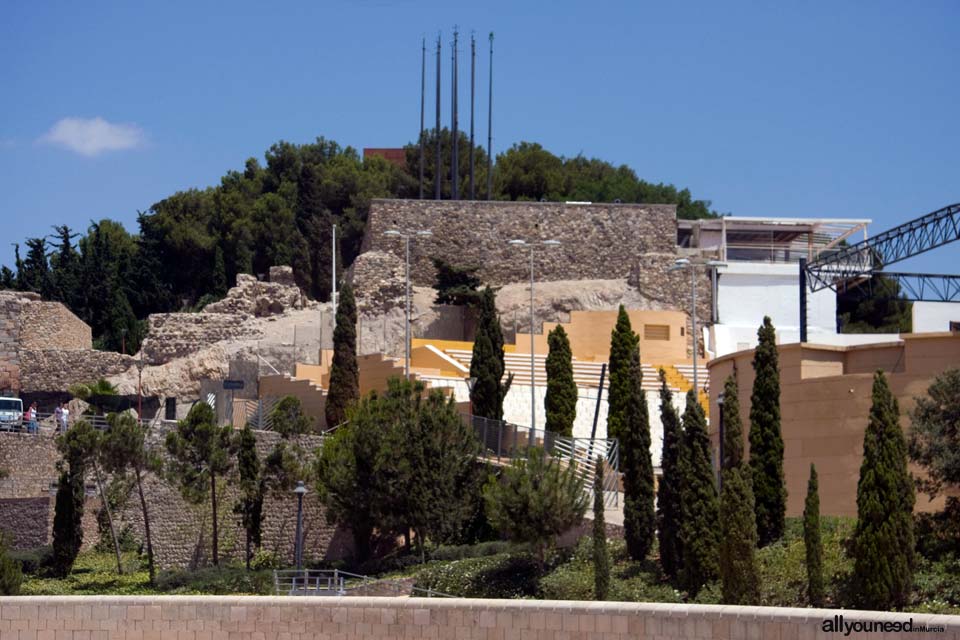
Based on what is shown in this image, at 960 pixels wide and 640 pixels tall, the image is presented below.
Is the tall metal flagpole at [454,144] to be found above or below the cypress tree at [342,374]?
above

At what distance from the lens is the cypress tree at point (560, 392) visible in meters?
39.3

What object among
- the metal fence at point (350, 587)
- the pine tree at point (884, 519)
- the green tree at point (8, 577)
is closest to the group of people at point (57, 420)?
the green tree at point (8, 577)

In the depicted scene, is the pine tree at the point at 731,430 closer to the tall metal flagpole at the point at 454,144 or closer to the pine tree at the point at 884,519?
the pine tree at the point at 884,519

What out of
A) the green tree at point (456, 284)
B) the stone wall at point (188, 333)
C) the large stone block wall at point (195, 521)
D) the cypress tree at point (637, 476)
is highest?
the green tree at point (456, 284)

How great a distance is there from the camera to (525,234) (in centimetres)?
6156

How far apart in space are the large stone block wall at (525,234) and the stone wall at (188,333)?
6638mm

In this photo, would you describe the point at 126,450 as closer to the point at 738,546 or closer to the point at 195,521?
the point at 195,521

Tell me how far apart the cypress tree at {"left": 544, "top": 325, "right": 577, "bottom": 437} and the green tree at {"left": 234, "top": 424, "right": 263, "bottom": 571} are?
6824mm

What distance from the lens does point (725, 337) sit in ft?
183

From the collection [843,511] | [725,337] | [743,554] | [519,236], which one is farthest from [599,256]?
[743,554]

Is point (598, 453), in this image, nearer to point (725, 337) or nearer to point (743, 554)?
point (743, 554)

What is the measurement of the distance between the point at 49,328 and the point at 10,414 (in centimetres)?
1164

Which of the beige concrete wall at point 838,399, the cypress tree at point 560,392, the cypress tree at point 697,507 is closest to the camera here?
the cypress tree at point 697,507

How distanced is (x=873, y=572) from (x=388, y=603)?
6.95 meters
